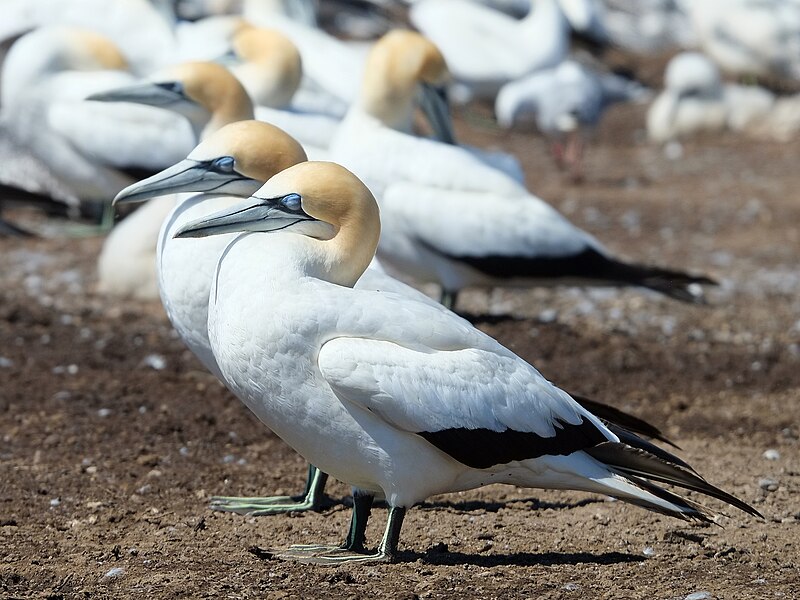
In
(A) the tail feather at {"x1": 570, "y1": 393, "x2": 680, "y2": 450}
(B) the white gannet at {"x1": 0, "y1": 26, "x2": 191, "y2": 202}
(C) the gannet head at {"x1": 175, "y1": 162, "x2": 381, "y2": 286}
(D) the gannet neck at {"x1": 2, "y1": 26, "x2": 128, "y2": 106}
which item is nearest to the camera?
(C) the gannet head at {"x1": 175, "y1": 162, "x2": 381, "y2": 286}

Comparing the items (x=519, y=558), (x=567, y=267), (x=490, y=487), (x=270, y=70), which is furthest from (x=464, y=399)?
(x=270, y=70)

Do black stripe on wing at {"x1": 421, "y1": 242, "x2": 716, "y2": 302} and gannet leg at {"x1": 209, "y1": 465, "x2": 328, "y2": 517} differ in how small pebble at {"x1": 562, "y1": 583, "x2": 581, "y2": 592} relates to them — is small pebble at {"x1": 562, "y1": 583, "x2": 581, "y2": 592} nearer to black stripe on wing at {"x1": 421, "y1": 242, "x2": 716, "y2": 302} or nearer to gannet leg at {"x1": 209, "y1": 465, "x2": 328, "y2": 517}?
gannet leg at {"x1": 209, "y1": 465, "x2": 328, "y2": 517}

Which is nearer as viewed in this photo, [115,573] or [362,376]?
[362,376]

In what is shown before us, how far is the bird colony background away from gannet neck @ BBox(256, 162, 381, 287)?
912 mm

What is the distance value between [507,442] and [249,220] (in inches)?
40.0

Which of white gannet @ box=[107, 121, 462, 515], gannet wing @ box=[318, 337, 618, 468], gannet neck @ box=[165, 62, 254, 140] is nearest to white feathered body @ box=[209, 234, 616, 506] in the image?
gannet wing @ box=[318, 337, 618, 468]

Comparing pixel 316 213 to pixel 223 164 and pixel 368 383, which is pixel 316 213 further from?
pixel 223 164

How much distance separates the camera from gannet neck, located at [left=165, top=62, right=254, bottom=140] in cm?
595

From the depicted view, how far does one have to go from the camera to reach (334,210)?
4145mm

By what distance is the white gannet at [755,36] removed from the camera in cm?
1798

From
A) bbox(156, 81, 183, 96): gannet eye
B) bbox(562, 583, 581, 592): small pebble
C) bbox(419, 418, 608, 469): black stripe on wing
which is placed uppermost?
bbox(419, 418, 608, 469): black stripe on wing

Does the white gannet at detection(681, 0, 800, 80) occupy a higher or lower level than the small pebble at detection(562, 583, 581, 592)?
lower

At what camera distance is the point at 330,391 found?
153 inches

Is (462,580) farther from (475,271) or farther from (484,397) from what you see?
(475,271)
